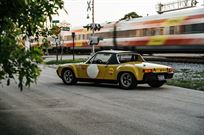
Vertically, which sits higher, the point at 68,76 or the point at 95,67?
the point at 95,67

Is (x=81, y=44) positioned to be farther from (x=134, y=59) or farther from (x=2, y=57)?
(x=2, y=57)

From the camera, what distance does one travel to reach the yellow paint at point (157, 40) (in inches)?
1464

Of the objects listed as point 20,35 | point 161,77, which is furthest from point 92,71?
point 20,35

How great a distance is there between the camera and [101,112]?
10.4 metres

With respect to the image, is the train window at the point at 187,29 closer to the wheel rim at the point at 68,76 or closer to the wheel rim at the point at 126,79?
the wheel rim at the point at 68,76

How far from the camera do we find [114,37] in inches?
1876

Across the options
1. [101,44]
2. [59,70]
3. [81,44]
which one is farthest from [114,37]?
[59,70]

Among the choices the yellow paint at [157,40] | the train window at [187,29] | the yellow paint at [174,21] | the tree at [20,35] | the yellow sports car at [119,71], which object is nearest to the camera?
the tree at [20,35]

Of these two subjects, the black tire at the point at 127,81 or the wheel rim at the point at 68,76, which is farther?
the wheel rim at the point at 68,76

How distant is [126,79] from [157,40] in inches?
889

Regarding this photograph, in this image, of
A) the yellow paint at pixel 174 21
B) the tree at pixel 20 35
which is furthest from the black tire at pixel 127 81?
the yellow paint at pixel 174 21

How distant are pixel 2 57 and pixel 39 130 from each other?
1.65 metres

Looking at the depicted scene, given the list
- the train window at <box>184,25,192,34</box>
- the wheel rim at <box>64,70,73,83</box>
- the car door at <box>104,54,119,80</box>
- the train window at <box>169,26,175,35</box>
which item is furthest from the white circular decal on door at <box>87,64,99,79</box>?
the train window at <box>169,26,175,35</box>

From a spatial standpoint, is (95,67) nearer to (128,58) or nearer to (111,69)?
(111,69)
